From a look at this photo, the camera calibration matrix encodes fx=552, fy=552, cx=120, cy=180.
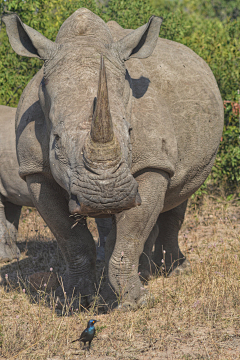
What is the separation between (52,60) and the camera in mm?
4363

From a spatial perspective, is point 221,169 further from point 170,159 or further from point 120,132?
point 120,132

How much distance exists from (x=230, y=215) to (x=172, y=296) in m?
4.01

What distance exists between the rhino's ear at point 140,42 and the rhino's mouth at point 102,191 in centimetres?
126

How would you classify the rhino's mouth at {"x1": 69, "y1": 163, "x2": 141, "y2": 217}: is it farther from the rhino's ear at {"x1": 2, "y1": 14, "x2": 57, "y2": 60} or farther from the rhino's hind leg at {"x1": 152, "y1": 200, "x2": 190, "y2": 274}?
the rhino's hind leg at {"x1": 152, "y1": 200, "x2": 190, "y2": 274}

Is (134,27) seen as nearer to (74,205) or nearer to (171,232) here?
(171,232)

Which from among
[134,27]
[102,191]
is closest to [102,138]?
[102,191]

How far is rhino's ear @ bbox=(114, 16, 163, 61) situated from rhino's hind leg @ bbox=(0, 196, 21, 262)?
136 inches

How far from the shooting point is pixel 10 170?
7.63 m

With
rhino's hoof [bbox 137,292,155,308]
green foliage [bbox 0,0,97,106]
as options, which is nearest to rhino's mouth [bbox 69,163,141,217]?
rhino's hoof [bbox 137,292,155,308]

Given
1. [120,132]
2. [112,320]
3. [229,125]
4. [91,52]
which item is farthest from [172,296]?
[229,125]

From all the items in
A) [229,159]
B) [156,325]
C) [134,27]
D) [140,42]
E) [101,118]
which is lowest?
[229,159]

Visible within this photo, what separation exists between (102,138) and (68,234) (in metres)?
1.57

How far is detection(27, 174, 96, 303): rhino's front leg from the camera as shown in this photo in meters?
4.84

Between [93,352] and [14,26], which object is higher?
[14,26]
